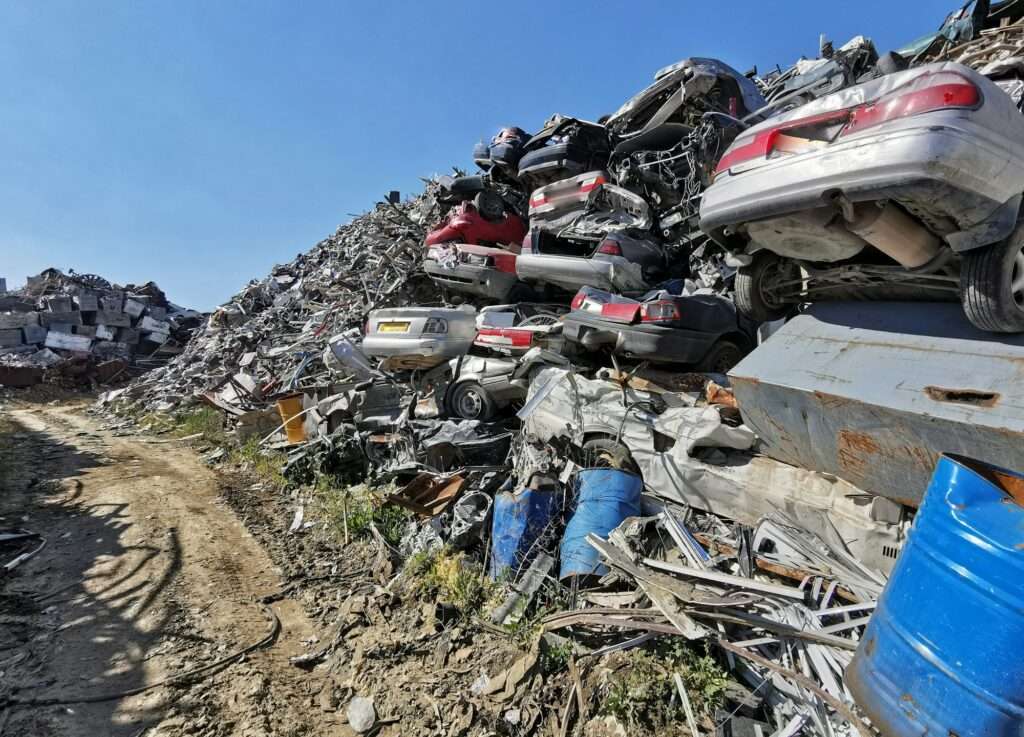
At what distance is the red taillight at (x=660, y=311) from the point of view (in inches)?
180

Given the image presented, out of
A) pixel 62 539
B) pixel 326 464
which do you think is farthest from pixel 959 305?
pixel 62 539

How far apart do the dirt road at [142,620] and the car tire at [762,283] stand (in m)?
3.70

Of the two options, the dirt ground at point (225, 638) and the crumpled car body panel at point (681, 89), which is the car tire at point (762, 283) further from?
the crumpled car body panel at point (681, 89)

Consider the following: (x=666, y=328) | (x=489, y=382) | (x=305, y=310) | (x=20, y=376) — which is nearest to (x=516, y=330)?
(x=489, y=382)

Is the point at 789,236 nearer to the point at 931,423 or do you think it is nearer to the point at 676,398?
the point at 931,423

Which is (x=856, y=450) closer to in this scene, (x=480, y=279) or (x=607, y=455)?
(x=607, y=455)

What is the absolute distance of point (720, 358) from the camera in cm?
502

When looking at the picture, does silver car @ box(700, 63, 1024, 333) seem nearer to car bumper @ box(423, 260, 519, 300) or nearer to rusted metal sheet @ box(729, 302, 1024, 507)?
rusted metal sheet @ box(729, 302, 1024, 507)

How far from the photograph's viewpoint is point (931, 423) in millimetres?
2510

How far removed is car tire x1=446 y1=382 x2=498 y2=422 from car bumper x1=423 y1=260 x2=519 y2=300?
2360mm

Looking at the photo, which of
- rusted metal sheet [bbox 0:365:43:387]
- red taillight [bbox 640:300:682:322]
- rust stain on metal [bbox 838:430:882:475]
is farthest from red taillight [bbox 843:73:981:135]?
rusted metal sheet [bbox 0:365:43:387]

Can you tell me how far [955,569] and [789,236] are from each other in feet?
6.56

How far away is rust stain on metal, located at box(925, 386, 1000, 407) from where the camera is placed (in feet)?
7.94

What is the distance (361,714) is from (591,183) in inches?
256
